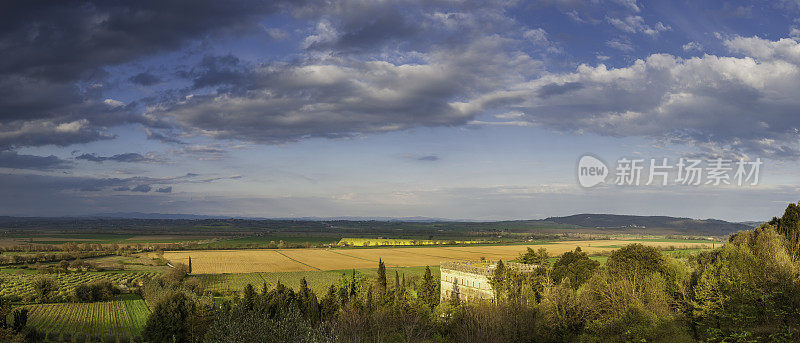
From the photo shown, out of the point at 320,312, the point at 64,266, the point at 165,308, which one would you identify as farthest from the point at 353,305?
the point at 64,266

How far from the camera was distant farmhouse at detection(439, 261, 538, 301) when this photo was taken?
180 feet

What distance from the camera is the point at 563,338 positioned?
40.7m

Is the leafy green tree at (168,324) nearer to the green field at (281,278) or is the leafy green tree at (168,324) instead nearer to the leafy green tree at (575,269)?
the green field at (281,278)

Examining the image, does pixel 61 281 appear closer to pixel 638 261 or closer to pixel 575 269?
pixel 575 269

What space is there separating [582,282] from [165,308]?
4858 centimetres

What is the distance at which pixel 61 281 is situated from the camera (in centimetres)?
8506

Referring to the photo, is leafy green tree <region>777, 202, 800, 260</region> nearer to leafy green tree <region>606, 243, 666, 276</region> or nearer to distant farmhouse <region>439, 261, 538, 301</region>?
leafy green tree <region>606, 243, 666, 276</region>

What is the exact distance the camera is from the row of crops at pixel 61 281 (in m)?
70.7

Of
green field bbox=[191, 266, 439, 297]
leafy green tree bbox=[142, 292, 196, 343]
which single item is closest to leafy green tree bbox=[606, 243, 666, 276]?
green field bbox=[191, 266, 439, 297]

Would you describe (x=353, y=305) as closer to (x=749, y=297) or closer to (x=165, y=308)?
(x=165, y=308)

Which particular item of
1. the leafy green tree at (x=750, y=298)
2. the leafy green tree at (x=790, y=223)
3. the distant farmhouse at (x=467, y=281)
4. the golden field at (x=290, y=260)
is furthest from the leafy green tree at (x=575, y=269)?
the golden field at (x=290, y=260)

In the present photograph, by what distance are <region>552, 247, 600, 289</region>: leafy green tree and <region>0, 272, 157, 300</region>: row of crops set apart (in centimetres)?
7175

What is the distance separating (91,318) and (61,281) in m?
34.2

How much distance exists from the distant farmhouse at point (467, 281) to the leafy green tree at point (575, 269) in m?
3.37
